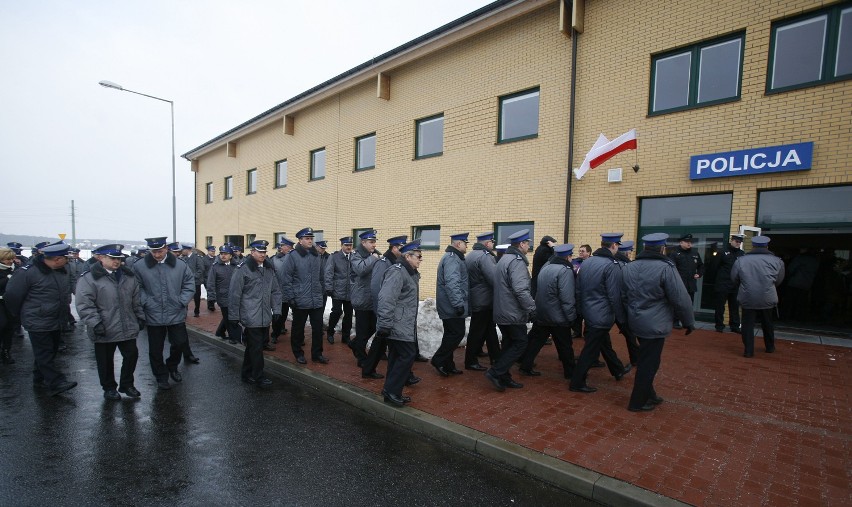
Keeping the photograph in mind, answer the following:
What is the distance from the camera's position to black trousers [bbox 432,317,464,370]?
231 inches

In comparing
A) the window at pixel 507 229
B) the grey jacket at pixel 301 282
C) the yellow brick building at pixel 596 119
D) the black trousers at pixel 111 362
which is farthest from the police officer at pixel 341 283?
the yellow brick building at pixel 596 119

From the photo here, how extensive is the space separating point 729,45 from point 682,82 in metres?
0.95

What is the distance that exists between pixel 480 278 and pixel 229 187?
72.3 feet

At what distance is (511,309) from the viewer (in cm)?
543

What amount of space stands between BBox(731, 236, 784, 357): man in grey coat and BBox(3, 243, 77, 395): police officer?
10059 millimetres

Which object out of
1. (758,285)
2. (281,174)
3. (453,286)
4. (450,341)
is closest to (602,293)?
(453,286)

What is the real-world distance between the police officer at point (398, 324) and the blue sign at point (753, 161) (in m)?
6.73

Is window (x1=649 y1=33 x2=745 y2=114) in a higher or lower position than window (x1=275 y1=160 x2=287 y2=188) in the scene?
higher

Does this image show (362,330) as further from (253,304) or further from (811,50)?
(811,50)

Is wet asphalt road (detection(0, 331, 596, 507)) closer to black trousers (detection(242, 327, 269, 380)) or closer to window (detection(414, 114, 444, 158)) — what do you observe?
black trousers (detection(242, 327, 269, 380))

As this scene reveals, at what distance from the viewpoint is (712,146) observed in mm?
8156

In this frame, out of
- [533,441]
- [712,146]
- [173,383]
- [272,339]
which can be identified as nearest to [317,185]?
[272,339]

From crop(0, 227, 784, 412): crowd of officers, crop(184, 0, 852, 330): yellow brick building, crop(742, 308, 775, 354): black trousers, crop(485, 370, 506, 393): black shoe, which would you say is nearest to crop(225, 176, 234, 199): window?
crop(184, 0, 852, 330): yellow brick building

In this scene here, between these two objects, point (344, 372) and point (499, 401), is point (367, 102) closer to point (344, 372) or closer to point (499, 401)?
point (344, 372)
